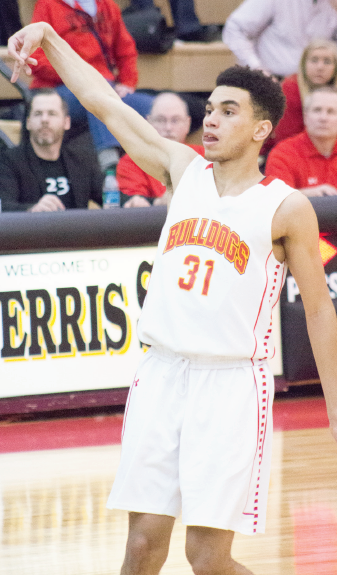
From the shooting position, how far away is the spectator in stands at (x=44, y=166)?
5277 millimetres

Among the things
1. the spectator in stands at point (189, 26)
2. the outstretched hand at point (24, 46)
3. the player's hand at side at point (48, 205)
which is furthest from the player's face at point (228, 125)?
the spectator in stands at point (189, 26)

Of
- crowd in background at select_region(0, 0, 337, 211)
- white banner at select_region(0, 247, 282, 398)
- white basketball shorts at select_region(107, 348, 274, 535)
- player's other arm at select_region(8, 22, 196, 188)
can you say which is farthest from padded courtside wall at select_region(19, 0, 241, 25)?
white basketball shorts at select_region(107, 348, 274, 535)

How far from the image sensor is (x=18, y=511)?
3.64m

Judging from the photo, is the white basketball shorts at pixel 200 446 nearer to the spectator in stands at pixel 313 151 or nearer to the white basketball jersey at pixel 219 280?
the white basketball jersey at pixel 219 280

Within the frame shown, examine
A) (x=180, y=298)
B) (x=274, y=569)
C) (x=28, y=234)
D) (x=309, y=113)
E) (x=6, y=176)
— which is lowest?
(x=274, y=569)

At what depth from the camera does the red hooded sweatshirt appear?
6004 millimetres

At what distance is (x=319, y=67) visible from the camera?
233 inches

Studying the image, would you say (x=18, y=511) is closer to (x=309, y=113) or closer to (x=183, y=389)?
(x=183, y=389)

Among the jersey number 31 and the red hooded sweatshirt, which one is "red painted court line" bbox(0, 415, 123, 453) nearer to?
the jersey number 31

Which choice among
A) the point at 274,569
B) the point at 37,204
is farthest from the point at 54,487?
the point at 37,204

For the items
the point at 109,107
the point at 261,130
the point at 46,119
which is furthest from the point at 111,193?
the point at 261,130

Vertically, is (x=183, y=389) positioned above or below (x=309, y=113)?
below

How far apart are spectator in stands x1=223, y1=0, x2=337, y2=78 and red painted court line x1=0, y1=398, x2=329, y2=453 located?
2.88m

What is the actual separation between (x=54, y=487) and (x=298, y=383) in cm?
203
